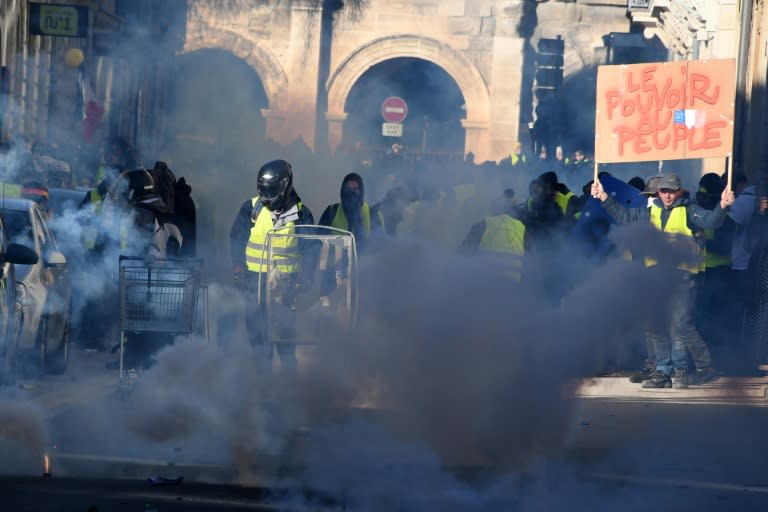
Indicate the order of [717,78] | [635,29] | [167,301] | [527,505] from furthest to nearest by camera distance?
[635,29]
[717,78]
[167,301]
[527,505]

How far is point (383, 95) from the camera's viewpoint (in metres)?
38.3

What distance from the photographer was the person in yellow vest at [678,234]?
10844 millimetres

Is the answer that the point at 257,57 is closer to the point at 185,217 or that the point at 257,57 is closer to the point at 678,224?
the point at 185,217

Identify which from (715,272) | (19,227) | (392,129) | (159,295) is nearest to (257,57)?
(392,129)

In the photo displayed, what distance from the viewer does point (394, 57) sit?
3375cm

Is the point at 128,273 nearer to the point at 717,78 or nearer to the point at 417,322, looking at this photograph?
the point at 417,322

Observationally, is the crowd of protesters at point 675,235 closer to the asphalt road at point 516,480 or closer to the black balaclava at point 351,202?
the black balaclava at point 351,202

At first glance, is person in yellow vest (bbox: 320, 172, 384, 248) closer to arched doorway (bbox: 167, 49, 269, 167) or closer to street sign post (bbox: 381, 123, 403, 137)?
arched doorway (bbox: 167, 49, 269, 167)

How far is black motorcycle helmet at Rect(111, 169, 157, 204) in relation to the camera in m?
9.73

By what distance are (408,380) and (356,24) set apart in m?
27.4

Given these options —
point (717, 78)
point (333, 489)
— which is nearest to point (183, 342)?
point (333, 489)

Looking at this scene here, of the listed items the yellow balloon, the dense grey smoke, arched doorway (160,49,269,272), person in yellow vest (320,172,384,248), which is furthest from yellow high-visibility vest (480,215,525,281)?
the yellow balloon

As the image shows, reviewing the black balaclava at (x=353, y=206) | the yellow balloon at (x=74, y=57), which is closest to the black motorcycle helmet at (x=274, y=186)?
the black balaclava at (x=353, y=206)

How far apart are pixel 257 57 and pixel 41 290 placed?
2391cm
